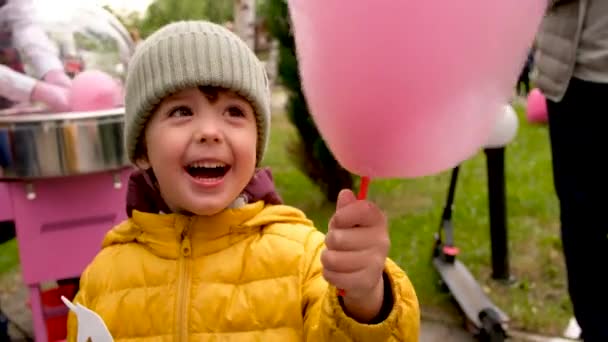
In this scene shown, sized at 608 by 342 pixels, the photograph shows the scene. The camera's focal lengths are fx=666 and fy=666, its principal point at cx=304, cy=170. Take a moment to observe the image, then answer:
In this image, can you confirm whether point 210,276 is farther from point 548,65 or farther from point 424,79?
point 548,65

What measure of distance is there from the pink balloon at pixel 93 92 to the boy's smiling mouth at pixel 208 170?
1342 millimetres

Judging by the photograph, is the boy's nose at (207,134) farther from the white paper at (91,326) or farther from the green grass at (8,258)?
the green grass at (8,258)

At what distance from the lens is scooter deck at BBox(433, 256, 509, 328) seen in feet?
9.96

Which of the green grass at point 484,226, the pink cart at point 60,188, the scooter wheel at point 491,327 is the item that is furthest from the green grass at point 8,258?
the scooter wheel at point 491,327

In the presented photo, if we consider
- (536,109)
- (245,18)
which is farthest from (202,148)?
(245,18)

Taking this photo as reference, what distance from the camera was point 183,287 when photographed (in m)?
1.49

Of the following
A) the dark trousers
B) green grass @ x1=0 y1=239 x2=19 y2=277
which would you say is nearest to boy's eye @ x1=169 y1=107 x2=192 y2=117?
the dark trousers

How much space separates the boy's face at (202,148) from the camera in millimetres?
1430

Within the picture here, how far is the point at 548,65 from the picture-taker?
2.40 m

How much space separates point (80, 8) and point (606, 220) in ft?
7.70

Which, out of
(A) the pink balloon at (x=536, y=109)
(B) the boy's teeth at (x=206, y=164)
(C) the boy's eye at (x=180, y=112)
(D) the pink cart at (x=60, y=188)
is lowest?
(A) the pink balloon at (x=536, y=109)

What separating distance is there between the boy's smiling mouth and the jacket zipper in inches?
5.9

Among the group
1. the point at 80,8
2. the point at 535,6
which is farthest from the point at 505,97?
the point at 80,8

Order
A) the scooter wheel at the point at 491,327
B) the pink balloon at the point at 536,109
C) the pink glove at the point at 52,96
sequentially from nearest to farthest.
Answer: the pink glove at the point at 52,96 → the scooter wheel at the point at 491,327 → the pink balloon at the point at 536,109
